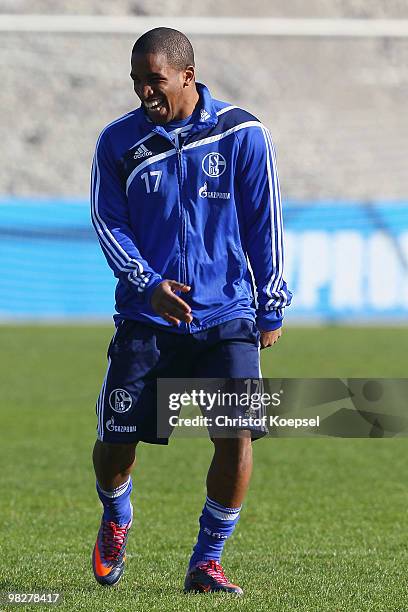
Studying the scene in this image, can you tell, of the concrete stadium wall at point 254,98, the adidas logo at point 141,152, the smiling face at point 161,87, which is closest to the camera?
the smiling face at point 161,87

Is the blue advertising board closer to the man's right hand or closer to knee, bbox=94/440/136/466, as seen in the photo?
knee, bbox=94/440/136/466

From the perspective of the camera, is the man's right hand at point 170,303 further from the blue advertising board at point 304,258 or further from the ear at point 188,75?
the blue advertising board at point 304,258

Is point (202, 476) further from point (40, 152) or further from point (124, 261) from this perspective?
point (40, 152)

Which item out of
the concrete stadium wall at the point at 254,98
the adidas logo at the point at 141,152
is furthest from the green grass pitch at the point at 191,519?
the concrete stadium wall at the point at 254,98

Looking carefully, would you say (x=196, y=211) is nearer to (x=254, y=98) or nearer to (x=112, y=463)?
(x=112, y=463)

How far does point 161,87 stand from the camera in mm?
4324

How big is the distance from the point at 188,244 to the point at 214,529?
1.02 meters

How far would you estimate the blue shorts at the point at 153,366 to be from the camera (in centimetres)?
442

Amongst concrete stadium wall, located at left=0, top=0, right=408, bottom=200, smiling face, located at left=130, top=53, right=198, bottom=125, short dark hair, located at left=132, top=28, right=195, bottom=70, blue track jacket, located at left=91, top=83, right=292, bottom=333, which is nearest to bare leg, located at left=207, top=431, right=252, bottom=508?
blue track jacket, located at left=91, top=83, right=292, bottom=333

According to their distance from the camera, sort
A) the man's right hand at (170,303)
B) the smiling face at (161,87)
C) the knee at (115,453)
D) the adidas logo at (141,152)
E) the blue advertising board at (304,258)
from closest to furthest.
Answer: the man's right hand at (170,303) < the smiling face at (161,87) < the adidas logo at (141,152) < the knee at (115,453) < the blue advertising board at (304,258)

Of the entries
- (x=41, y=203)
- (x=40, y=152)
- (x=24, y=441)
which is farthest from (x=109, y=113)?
(x=24, y=441)

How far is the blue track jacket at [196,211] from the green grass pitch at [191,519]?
100 centimetres

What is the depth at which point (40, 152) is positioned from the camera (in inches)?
1296

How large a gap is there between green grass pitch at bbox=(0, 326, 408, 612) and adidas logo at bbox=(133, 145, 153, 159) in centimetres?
152
